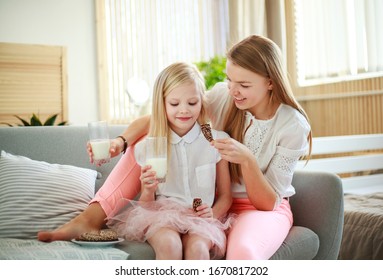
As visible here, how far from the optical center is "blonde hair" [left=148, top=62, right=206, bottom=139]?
4.66ft

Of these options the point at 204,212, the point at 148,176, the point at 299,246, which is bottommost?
the point at 299,246

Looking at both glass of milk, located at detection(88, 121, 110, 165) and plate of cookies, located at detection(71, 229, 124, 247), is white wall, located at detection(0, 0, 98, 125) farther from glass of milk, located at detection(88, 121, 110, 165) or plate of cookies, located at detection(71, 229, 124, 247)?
plate of cookies, located at detection(71, 229, 124, 247)

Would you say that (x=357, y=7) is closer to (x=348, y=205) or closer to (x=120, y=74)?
(x=348, y=205)

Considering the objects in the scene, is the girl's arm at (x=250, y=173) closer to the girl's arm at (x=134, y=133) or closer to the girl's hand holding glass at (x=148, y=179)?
the girl's hand holding glass at (x=148, y=179)

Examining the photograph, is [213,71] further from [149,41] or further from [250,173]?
[250,173]

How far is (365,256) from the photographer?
5.65 feet

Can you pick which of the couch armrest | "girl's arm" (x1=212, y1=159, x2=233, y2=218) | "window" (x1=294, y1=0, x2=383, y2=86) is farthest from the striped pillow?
"window" (x1=294, y1=0, x2=383, y2=86)

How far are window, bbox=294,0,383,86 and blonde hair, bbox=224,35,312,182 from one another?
1.15 m

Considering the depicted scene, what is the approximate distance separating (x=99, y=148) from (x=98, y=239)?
0.23 m

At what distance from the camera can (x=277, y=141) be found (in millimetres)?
1462

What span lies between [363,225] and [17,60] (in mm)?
2732

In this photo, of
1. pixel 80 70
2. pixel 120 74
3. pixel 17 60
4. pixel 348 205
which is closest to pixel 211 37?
pixel 120 74

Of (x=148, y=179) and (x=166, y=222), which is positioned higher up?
(x=148, y=179)

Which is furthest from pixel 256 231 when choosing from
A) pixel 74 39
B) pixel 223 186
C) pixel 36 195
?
pixel 74 39
